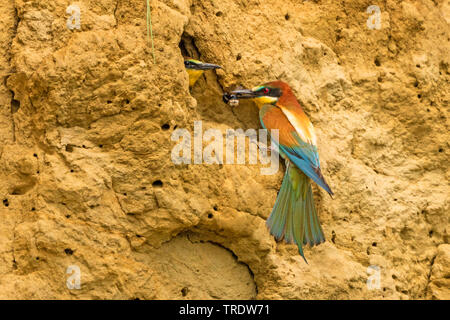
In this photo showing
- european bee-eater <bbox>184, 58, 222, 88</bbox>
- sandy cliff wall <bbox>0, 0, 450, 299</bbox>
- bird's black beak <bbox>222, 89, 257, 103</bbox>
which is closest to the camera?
sandy cliff wall <bbox>0, 0, 450, 299</bbox>

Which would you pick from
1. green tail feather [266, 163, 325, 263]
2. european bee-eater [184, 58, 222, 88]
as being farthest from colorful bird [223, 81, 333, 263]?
european bee-eater [184, 58, 222, 88]

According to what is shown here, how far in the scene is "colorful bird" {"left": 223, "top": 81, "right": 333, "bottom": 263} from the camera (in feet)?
10.6

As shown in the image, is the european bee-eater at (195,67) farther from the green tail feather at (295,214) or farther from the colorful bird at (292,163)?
the green tail feather at (295,214)

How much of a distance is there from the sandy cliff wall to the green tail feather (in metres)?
0.05

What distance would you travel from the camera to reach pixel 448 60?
398cm

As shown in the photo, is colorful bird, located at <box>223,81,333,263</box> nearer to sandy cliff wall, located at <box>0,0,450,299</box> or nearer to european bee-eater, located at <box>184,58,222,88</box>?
sandy cliff wall, located at <box>0,0,450,299</box>

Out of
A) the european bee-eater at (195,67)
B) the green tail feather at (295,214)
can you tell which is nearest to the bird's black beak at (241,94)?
the european bee-eater at (195,67)

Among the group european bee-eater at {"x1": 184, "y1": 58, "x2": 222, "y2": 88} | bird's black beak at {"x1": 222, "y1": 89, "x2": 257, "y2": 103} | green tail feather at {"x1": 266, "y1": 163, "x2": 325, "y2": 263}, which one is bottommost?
green tail feather at {"x1": 266, "y1": 163, "x2": 325, "y2": 263}

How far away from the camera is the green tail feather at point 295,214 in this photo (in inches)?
127

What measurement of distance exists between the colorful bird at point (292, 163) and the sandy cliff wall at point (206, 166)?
65mm

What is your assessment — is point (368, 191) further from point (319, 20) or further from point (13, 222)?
point (13, 222)

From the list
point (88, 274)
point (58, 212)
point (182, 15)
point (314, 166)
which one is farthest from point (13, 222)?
point (314, 166)

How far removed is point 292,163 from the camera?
332 centimetres

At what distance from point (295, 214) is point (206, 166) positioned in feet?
1.77
